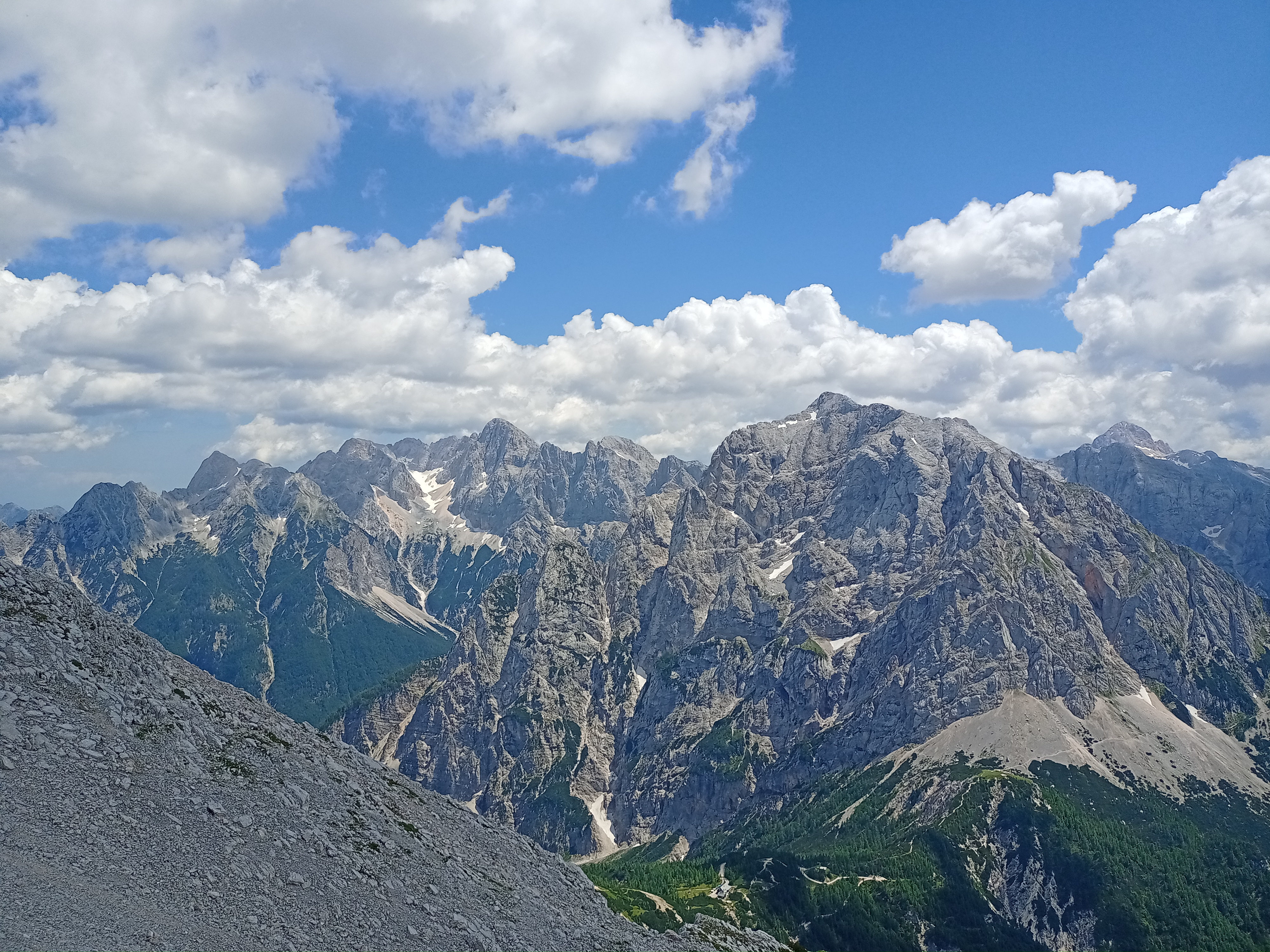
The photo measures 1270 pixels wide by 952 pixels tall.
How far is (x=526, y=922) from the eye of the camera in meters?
82.1

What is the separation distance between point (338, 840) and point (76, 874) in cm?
2175

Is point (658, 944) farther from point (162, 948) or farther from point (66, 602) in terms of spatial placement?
point (66, 602)

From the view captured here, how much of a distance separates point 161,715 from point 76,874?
55.5 ft

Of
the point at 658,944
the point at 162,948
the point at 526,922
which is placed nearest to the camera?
the point at 162,948

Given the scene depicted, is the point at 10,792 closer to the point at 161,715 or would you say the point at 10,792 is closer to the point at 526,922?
the point at 161,715

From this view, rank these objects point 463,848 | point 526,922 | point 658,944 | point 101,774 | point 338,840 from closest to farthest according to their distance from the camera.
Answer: point 101,774 < point 338,840 < point 526,922 < point 463,848 < point 658,944

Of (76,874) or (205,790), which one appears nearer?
(76,874)

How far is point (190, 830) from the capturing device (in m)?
62.9

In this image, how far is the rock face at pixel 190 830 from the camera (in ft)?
181

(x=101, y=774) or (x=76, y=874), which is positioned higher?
(x=101, y=774)

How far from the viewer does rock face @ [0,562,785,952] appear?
55250 mm

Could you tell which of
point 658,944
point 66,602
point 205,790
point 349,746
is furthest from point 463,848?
point 66,602

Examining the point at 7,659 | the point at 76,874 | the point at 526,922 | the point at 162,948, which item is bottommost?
the point at 526,922

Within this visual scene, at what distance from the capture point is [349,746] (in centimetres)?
9812
